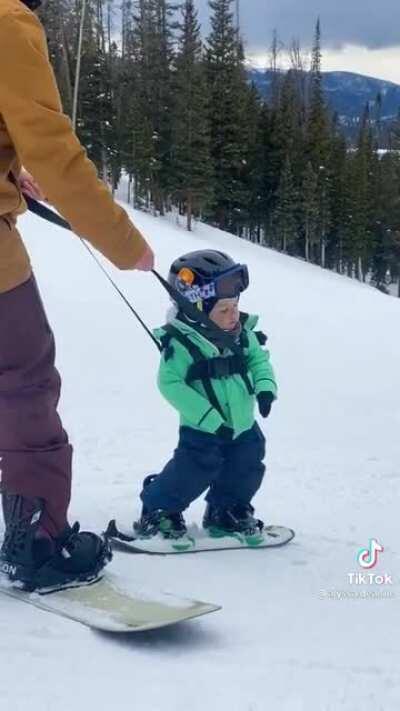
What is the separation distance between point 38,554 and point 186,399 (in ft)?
3.28

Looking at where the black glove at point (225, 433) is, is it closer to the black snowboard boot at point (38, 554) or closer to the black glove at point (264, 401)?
the black glove at point (264, 401)

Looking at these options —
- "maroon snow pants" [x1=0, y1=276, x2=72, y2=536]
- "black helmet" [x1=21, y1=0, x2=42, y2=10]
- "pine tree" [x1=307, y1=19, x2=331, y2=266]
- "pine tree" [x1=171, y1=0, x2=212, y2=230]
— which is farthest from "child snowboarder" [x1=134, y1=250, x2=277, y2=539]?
"pine tree" [x1=307, y1=19, x2=331, y2=266]

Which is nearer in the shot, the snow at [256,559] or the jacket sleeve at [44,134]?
the snow at [256,559]

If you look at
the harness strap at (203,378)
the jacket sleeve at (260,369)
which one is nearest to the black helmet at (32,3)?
the harness strap at (203,378)

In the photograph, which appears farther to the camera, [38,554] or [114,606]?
[38,554]

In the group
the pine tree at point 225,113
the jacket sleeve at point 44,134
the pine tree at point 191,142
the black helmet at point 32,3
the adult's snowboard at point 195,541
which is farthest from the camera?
the pine tree at point 225,113

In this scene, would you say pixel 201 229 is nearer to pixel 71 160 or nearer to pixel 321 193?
pixel 321 193

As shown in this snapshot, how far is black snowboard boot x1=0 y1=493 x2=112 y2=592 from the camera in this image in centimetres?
275

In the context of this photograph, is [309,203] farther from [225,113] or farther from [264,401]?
[264,401]

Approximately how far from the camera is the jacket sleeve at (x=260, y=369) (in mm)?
3678

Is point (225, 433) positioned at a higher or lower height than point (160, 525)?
higher

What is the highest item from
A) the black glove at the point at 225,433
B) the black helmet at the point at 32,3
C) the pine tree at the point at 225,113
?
the pine tree at the point at 225,113

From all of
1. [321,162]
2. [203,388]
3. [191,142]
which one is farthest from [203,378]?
[321,162]

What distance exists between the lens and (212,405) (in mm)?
3611
